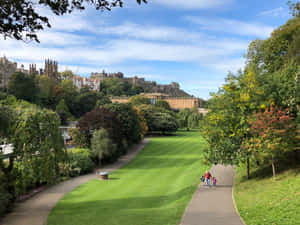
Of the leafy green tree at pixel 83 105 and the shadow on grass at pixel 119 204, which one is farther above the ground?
the leafy green tree at pixel 83 105

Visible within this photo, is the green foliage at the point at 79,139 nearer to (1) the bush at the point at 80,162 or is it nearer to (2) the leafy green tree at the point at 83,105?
(1) the bush at the point at 80,162

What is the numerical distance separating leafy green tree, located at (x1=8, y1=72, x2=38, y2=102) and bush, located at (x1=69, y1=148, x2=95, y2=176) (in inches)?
1668

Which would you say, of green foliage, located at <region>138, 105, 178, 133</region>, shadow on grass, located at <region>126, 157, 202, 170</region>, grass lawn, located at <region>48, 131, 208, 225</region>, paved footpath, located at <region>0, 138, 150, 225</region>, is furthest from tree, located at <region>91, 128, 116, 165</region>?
green foliage, located at <region>138, 105, 178, 133</region>

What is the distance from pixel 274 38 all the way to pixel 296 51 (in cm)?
425

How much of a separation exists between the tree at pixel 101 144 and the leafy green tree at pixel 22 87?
41881mm

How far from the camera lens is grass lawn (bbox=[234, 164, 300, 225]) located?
11.5m

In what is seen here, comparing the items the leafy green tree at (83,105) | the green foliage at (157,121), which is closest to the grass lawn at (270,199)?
the green foliage at (157,121)

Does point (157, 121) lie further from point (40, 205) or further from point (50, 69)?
point (50, 69)

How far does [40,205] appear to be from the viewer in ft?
57.5

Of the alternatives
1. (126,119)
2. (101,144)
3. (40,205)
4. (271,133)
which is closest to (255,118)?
(271,133)

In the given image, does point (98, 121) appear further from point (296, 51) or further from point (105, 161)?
point (296, 51)

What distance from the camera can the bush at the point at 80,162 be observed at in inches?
1093

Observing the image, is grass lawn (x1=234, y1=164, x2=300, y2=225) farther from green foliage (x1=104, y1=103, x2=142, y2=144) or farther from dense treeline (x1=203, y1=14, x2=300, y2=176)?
green foliage (x1=104, y1=103, x2=142, y2=144)

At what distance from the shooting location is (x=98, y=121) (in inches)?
1335
